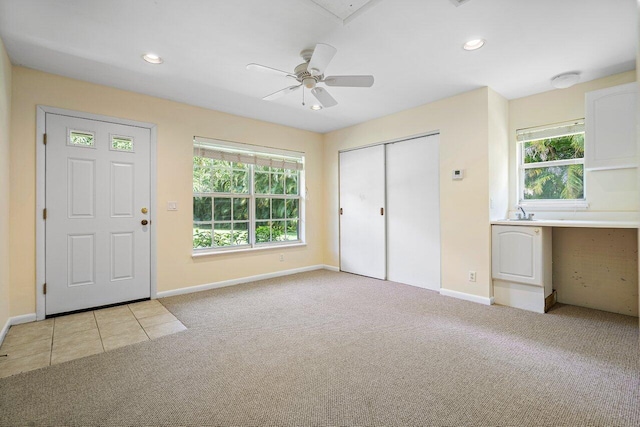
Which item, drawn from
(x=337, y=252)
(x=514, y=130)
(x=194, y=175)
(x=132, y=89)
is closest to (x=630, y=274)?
(x=514, y=130)

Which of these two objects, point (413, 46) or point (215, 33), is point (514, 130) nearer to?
point (413, 46)

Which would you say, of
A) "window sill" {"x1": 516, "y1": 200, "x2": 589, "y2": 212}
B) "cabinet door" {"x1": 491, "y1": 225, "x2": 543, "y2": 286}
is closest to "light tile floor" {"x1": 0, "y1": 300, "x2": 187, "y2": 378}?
"cabinet door" {"x1": 491, "y1": 225, "x2": 543, "y2": 286}

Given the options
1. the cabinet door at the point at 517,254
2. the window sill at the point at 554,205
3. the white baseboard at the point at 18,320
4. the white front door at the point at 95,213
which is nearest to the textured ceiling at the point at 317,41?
the white front door at the point at 95,213

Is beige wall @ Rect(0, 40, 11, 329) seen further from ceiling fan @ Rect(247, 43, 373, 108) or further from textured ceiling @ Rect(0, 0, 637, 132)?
ceiling fan @ Rect(247, 43, 373, 108)

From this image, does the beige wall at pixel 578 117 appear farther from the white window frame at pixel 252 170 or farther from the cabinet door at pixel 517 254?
the white window frame at pixel 252 170

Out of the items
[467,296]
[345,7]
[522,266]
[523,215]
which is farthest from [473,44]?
[467,296]

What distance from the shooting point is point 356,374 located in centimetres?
199

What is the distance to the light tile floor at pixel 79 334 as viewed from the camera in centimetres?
222

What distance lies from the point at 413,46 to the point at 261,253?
338cm

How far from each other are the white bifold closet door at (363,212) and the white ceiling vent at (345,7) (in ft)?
8.47

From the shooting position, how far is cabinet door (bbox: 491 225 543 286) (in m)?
3.12

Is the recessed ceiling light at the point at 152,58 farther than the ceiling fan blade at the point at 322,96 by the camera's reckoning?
No

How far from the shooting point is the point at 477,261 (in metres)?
3.50

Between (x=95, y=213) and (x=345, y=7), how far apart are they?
3.26 meters
